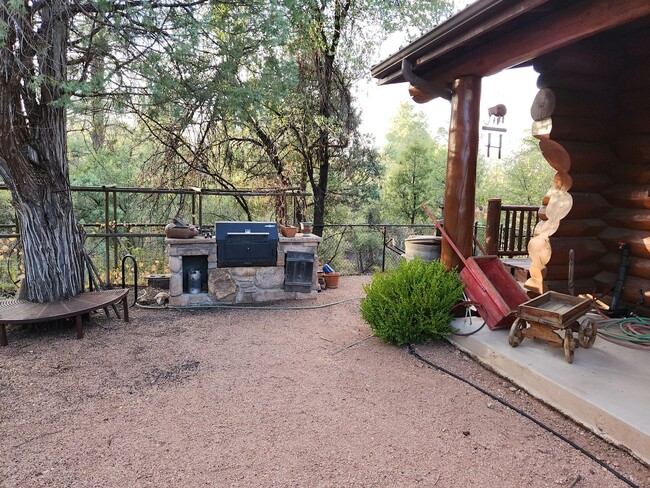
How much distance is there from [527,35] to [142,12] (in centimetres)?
289

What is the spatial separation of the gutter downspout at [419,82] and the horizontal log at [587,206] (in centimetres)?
153

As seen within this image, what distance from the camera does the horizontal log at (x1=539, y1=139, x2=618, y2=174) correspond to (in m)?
3.76

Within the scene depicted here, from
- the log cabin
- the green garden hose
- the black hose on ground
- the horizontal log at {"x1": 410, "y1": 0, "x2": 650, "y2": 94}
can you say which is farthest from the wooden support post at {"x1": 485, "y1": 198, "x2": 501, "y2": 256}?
the black hose on ground

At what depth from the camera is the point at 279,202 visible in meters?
6.32

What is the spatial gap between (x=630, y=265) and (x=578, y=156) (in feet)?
3.61

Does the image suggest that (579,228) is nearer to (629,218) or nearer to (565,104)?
(629,218)

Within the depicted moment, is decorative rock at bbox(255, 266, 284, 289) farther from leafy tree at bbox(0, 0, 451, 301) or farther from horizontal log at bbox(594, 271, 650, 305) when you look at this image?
horizontal log at bbox(594, 271, 650, 305)

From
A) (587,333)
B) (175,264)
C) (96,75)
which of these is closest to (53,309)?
(175,264)

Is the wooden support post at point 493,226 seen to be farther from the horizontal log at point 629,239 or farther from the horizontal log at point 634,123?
the horizontal log at point 634,123

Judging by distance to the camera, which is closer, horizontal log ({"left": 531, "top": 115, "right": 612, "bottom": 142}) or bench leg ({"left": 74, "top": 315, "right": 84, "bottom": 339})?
bench leg ({"left": 74, "top": 315, "right": 84, "bottom": 339})

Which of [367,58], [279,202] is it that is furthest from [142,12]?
[367,58]

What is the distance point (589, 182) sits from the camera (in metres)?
3.87

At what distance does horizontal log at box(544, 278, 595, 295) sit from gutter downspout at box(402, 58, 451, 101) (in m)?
2.04

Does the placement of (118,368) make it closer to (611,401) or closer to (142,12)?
(142,12)
